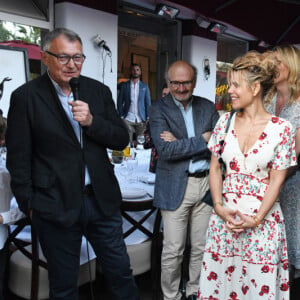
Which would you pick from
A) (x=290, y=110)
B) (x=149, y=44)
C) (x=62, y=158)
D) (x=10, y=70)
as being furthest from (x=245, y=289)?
(x=149, y=44)

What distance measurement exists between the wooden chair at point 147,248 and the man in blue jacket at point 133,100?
14.3ft

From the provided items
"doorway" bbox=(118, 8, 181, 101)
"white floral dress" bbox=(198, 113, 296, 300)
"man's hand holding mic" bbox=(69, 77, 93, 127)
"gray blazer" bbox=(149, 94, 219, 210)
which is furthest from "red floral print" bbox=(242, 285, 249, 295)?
A: "doorway" bbox=(118, 8, 181, 101)

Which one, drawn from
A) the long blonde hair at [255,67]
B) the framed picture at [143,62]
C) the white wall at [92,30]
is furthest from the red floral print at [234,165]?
the framed picture at [143,62]

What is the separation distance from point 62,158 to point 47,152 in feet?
0.23

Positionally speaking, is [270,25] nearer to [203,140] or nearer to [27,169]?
[203,140]

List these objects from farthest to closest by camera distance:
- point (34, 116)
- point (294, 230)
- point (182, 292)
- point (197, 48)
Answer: point (197, 48)
point (182, 292)
point (294, 230)
point (34, 116)

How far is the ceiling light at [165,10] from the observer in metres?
6.00

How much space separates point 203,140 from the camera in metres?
2.16

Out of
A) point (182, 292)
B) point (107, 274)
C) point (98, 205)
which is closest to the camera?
point (98, 205)

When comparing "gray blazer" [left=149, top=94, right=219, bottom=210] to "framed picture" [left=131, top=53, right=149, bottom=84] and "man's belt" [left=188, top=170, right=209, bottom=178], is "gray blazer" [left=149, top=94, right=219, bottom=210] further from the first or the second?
"framed picture" [left=131, top=53, right=149, bottom=84]

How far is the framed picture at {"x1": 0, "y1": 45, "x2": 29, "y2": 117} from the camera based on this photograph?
407 centimetres

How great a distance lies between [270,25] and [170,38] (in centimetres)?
264

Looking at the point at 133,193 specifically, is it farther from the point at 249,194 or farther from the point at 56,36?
the point at 56,36

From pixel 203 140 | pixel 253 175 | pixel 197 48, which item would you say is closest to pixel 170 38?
pixel 197 48
